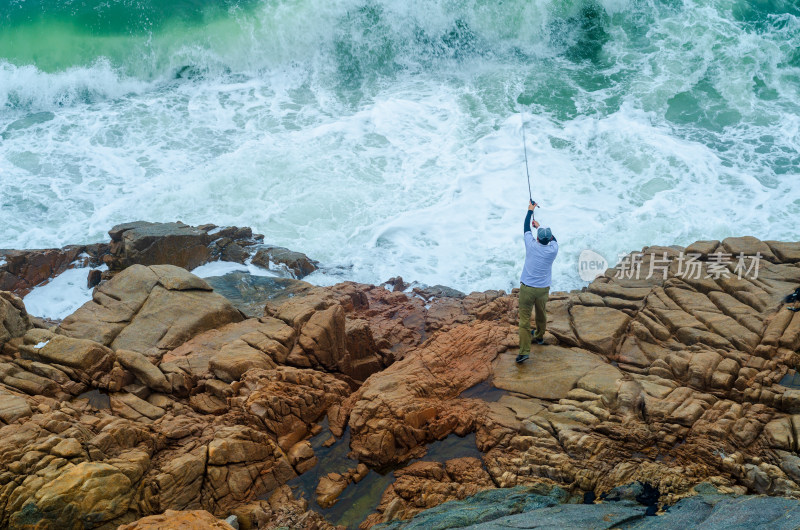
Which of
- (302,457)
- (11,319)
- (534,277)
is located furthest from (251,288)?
(534,277)

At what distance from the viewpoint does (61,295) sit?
9.90 m

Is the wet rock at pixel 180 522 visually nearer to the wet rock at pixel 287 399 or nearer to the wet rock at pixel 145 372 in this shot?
the wet rock at pixel 287 399

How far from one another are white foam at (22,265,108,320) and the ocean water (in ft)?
5.64

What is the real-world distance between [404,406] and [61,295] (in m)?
6.39

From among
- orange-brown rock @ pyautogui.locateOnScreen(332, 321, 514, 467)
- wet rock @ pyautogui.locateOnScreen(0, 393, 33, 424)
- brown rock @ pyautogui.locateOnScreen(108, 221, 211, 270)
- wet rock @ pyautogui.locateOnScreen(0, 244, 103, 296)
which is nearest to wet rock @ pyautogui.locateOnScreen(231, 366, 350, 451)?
orange-brown rock @ pyautogui.locateOnScreen(332, 321, 514, 467)

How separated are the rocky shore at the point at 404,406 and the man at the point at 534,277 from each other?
371 mm

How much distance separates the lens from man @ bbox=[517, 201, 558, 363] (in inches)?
271

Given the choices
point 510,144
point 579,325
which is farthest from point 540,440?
point 510,144

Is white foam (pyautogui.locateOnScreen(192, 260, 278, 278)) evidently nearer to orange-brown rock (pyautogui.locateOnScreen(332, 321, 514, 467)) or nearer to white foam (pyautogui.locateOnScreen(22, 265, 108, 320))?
white foam (pyautogui.locateOnScreen(22, 265, 108, 320))

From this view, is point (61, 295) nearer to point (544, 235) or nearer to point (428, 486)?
point (428, 486)

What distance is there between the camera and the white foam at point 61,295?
9539mm

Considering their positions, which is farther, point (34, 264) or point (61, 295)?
point (34, 264)

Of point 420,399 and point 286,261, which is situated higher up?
point 420,399

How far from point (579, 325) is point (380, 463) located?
10.6 ft
